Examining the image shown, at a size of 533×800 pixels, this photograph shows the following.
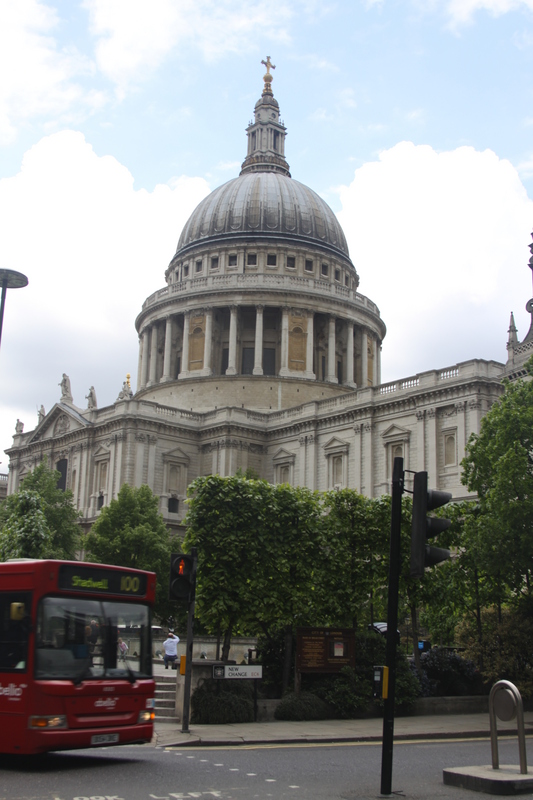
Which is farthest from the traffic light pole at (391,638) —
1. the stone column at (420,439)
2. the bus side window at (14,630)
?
the stone column at (420,439)

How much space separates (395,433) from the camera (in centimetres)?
6031

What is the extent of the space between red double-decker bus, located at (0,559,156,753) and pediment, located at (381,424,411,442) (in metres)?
45.6

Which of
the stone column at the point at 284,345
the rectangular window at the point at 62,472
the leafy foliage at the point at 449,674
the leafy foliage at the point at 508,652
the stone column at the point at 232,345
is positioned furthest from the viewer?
the stone column at the point at 232,345

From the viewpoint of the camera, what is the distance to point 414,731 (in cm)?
2120

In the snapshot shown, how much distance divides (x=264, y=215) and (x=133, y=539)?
46.7 m

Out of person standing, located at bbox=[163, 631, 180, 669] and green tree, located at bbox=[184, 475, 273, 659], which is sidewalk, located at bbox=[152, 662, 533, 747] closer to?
green tree, located at bbox=[184, 475, 273, 659]

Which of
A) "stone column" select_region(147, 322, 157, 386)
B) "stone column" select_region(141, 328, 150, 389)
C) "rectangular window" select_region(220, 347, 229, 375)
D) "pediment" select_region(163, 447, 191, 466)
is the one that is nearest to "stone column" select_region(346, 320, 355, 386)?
"rectangular window" select_region(220, 347, 229, 375)

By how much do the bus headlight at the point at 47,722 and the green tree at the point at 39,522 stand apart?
101 feet

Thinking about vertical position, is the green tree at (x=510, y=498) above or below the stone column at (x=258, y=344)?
below

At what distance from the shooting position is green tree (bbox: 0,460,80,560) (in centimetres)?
4572

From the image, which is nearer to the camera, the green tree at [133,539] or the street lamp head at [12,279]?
the street lamp head at [12,279]

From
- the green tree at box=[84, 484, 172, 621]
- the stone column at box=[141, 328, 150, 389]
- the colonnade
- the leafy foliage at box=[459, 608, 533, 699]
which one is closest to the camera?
the leafy foliage at box=[459, 608, 533, 699]

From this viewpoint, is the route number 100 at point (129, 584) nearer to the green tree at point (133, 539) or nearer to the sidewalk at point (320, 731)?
the sidewalk at point (320, 731)

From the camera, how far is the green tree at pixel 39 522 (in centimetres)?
4572
